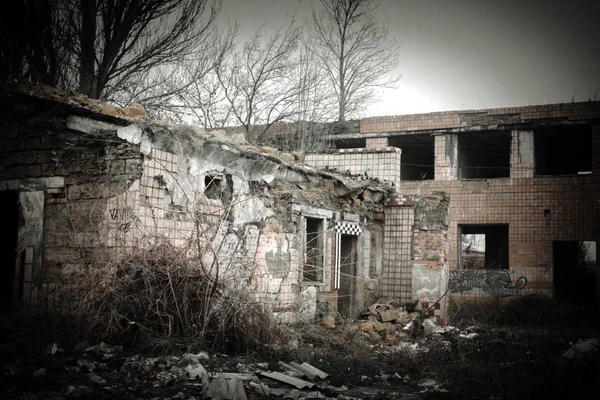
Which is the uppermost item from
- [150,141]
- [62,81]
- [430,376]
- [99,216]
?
[62,81]

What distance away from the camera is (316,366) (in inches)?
274

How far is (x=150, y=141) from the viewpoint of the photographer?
756 centimetres

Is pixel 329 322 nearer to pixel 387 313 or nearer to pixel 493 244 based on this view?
pixel 387 313

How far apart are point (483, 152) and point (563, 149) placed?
2.49 meters

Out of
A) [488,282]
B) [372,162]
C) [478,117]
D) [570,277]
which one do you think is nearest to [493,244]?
[570,277]

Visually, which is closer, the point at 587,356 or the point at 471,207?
the point at 587,356

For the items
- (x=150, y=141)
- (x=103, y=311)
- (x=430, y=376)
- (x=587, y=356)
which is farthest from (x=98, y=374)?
(x=587, y=356)

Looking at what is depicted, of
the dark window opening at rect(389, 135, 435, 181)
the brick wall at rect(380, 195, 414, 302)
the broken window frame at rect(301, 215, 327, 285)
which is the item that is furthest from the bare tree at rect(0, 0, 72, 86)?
the dark window opening at rect(389, 135, 435, 181)

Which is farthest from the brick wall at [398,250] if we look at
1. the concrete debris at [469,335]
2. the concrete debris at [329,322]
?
the concrete debris at [329,322]

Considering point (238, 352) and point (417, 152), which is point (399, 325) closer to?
point (238, 352)

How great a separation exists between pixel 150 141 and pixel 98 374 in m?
3.10

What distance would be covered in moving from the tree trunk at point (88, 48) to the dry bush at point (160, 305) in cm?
697

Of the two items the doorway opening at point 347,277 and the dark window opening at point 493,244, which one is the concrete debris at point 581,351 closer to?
the doorway opening at point 347,277

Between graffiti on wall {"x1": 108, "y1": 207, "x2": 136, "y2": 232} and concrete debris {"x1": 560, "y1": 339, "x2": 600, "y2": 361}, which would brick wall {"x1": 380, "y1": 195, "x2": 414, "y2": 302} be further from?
graffiti on wall {"x1": 108, "y1": 207, "x2": 136, "y2": 232}
